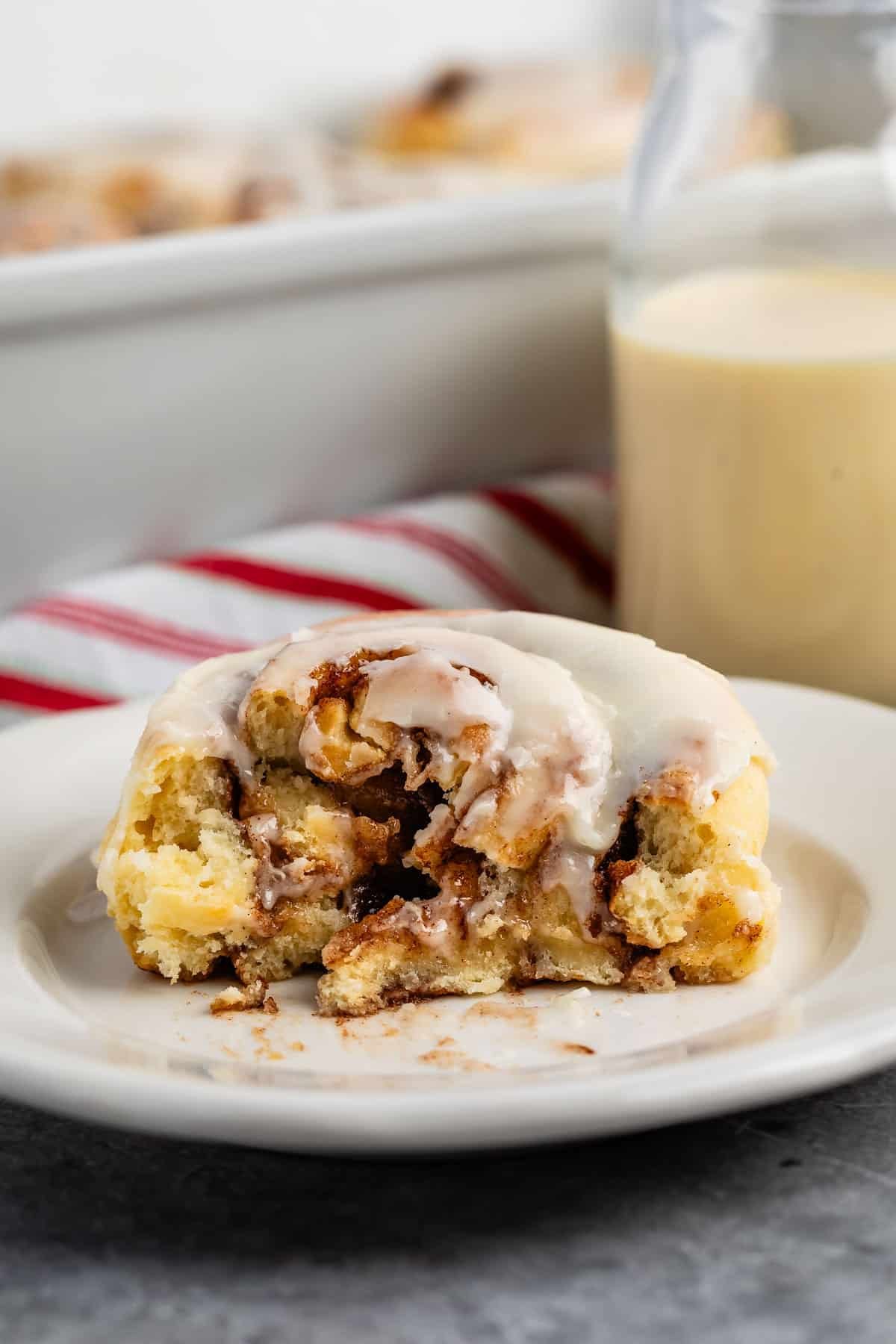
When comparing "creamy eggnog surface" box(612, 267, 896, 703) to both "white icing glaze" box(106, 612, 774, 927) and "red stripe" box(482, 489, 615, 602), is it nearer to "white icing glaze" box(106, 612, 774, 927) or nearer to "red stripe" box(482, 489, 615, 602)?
"red stripe" box(482, 489, 615, 602)

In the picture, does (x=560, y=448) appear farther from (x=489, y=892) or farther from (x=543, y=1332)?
(x=543, y=1332)

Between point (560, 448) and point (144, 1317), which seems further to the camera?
point (560, 448)

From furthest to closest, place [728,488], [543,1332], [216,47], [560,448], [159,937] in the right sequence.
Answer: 1. [216,47]
2. [560,448]
3. [728,488]
4. [159,937]
5. [543,1332]

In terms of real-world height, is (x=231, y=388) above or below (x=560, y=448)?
above

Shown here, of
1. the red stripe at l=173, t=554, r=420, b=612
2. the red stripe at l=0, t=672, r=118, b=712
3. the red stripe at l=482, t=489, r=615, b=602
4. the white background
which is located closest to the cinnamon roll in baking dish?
the red stripe at l=0, t=672, r=118, b=712

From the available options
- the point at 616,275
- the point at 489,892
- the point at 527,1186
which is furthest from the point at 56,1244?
the point at 616,275

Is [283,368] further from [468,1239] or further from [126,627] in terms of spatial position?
[468,1239]

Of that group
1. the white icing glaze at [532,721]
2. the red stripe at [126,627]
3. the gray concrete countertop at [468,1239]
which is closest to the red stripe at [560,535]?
the red stripe at [126,627]
